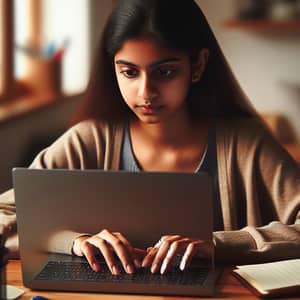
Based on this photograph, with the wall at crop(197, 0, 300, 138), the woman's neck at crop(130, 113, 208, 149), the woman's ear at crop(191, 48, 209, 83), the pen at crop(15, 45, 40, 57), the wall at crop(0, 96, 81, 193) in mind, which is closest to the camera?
the woman's ear at crop(191, 48, 209, 83)

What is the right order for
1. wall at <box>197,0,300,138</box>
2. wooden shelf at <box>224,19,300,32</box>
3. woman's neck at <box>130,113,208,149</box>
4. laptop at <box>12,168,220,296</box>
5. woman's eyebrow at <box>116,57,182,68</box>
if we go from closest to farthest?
laptop at <box>12,168,220,296</box> → woman's eyebrow at <box>116,57,182,68</box> → woman's neck at <box>130,113,208,149</box> → wooden shelf at <box>224,19,300,32</box> → wall at <box>197,0,300,138</box>

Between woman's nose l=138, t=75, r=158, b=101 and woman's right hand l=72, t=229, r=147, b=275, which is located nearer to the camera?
woman's right hand l=72, t=229, r=147, b=275

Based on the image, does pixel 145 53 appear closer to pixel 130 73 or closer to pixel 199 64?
pixel 130 73

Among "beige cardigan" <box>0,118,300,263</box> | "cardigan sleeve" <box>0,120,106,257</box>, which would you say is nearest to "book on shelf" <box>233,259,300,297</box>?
"beige cardigan" <box>0,118,300,263</box>

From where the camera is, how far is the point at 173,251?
145 cm

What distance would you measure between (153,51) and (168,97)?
0.11m

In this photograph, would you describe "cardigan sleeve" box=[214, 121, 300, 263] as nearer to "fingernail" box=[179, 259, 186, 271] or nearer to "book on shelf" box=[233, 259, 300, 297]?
"book on shelf" box=[233, 259, 300, 297]

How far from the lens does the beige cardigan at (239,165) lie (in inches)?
73.4

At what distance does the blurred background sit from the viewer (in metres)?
4.05

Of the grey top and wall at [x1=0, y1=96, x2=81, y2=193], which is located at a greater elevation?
the grey top

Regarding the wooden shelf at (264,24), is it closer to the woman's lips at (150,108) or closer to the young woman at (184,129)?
the young woman at (184,129)

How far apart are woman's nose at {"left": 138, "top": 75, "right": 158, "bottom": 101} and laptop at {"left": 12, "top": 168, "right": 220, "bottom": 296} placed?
1.08ft

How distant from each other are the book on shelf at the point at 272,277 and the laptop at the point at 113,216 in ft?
0.24

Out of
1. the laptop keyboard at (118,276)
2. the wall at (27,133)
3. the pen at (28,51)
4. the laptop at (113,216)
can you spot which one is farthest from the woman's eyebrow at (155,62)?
the pen at (28,51)
